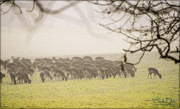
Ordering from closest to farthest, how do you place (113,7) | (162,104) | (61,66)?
(113,7), (162,104), (61,66)

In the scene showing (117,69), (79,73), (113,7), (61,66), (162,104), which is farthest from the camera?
(61,66)

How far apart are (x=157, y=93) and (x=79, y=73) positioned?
5209 mm

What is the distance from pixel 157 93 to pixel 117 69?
15.5 ft

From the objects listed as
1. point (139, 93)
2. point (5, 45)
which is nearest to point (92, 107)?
point (139, 93)

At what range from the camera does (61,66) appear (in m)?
13.1

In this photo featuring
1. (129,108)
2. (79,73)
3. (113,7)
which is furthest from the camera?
(79,73)

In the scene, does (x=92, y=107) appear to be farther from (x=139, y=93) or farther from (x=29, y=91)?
(x=29, y=91)

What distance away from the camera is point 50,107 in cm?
515

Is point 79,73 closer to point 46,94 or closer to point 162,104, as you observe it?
point 46,94

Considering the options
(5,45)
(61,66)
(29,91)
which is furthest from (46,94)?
(5,45)

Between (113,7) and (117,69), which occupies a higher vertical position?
(113,7)

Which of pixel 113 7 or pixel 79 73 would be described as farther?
pixel 79 73

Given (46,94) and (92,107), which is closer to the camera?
(92,107)

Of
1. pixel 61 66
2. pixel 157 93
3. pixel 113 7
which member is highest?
pixel 113 7
